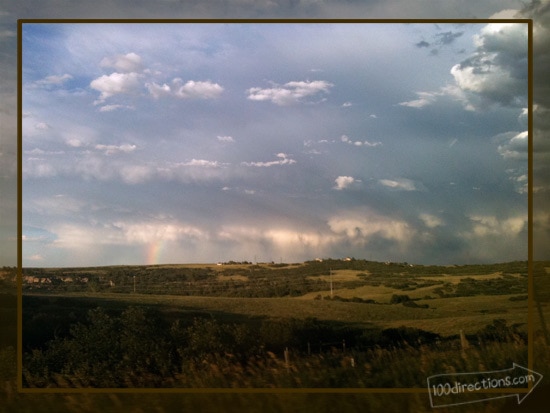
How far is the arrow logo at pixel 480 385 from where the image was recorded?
20.3 ft

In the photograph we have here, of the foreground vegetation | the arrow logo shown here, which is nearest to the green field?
the foreground vegetation

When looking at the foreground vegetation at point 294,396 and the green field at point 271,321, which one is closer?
the foreground vegetation at point 294,396

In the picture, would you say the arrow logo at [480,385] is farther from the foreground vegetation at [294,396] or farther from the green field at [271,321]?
the green field at [271,321]

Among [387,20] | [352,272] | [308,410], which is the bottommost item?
[308,410]

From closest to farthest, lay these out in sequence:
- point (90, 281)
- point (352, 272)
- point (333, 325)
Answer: point (333, 325) → point (352, 272) → point (90, 281)

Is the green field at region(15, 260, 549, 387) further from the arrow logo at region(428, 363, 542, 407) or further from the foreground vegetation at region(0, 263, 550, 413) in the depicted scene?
the arrow logo at region(428, 363, 542, 407)

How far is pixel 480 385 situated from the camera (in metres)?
6.54

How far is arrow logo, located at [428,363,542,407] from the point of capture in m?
6.20

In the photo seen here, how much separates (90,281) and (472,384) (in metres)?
11.2

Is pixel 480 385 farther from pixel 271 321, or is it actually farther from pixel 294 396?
pixel 271 321

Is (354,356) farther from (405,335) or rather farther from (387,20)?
(387,20)

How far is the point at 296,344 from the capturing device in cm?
882

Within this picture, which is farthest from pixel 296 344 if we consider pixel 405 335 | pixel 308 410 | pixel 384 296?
pixel 384 296

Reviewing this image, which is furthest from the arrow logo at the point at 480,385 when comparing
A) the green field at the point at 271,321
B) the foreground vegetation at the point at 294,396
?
the green field at the point at 271,321
